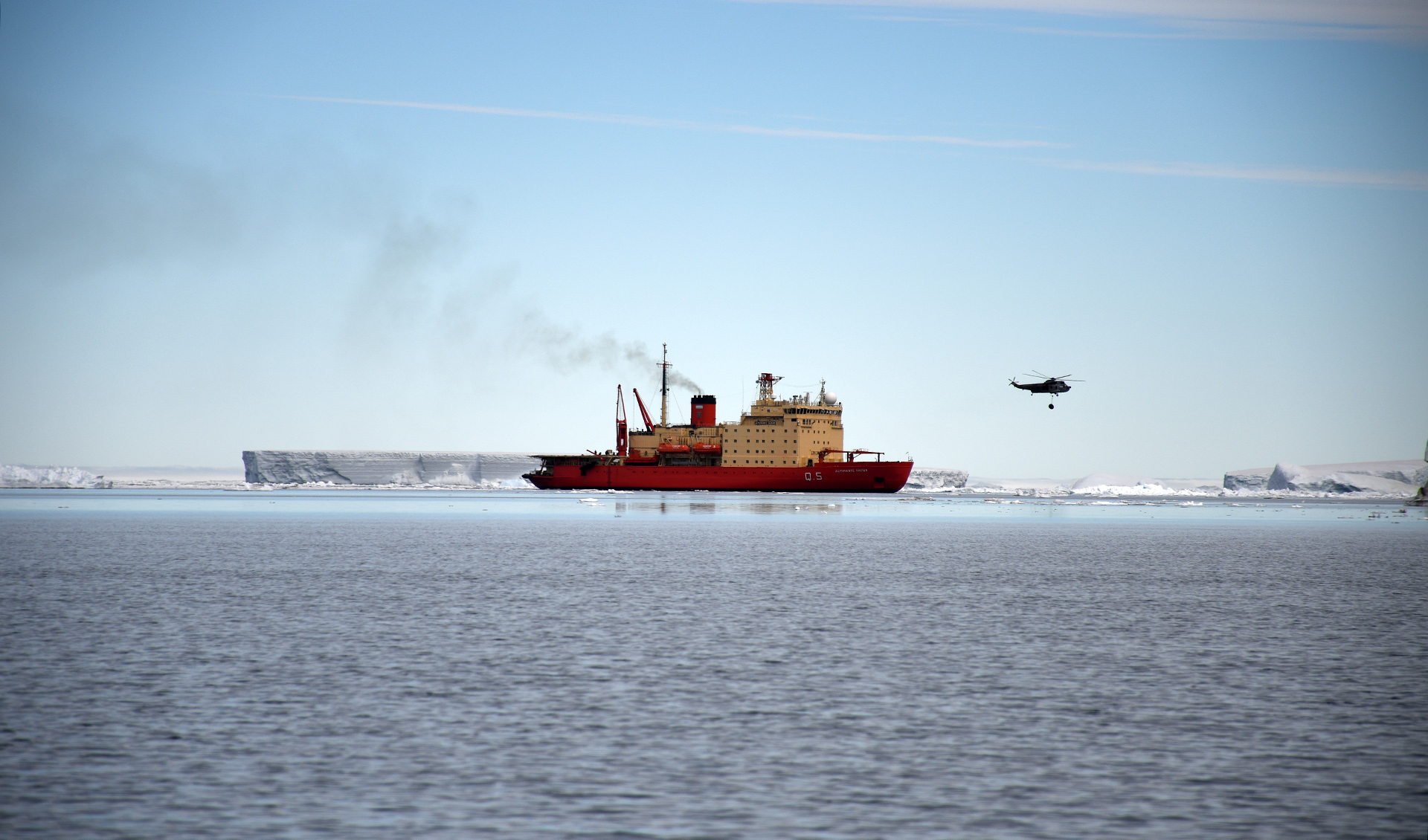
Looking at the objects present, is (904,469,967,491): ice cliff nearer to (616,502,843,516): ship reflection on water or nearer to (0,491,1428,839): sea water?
(616,502,843,516): ship reflection on water

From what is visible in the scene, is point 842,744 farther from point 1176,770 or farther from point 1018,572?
point 1018,572

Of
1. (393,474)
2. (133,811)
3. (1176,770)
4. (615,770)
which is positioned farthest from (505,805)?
(393,474)

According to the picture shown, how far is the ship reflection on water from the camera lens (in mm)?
70750

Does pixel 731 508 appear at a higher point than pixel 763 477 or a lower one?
lower

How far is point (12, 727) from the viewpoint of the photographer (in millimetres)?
11023

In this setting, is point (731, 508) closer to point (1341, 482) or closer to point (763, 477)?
point (763, 477)

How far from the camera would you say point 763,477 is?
102 metres

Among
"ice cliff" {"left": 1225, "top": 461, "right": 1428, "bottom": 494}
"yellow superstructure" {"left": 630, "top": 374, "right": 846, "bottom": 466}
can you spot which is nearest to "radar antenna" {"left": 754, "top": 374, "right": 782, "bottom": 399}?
"yellow superstructure" {"left": 630, "top": 374, "right": 846, "bottom": 466}

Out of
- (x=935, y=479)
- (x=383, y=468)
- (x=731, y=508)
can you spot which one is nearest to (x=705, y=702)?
(x=731, y=508)

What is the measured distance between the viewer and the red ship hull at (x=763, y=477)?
333 ft

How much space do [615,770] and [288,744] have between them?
A: 3090mm

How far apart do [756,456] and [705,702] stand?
88.6 meters

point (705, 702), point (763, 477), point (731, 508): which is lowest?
point (705, 702)

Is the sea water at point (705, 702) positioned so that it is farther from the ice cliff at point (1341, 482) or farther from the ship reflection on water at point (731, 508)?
the ice cliff at point (1341, 482)
